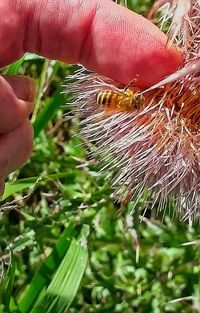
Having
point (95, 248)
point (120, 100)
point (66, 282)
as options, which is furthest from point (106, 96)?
point (95, 248)

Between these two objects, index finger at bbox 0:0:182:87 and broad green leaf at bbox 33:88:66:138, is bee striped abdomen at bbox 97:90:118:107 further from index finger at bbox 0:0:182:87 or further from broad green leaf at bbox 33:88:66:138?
broad green leaf at bbox 33:88:66:138

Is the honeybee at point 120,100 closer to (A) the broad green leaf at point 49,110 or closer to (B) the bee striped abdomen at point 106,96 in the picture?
(B) the bee striped abdomen at point 106,96

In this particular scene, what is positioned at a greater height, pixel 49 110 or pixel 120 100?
pixel 120 100

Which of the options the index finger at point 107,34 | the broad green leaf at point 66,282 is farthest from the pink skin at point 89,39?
the broad green leaf at point 66,282

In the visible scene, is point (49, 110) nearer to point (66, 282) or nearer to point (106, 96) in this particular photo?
point (66, 282)

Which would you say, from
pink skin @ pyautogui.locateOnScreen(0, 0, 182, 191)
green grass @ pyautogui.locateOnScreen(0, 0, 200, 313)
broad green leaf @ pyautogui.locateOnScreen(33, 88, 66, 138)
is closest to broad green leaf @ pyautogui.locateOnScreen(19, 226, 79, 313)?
green grass @ pyautogui.locateOnScreen(0, 0, 200, 313)
